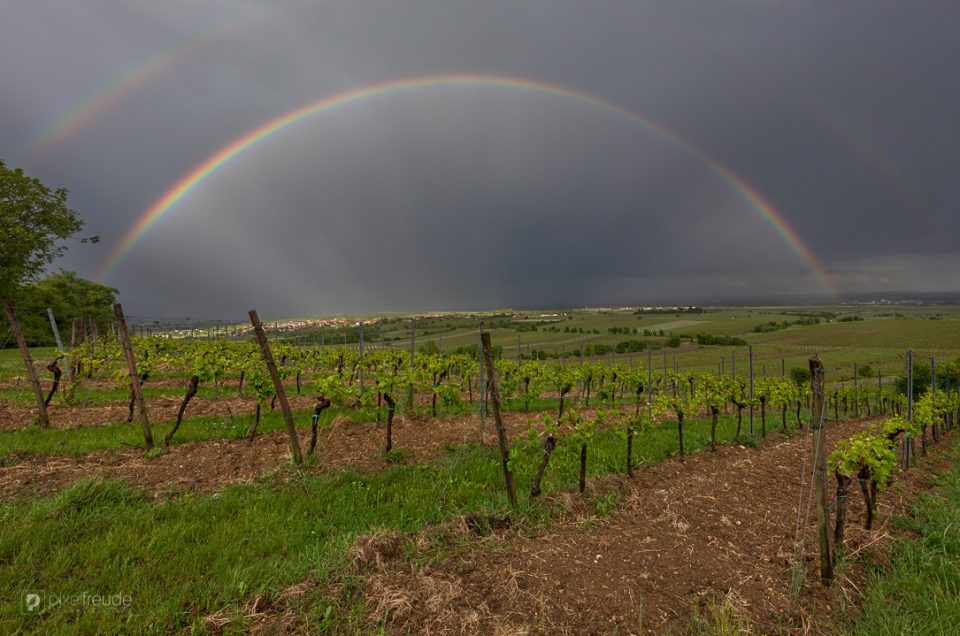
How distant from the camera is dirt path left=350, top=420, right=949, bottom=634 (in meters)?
3.22

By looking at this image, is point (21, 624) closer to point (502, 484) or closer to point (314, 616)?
point (314, 616)

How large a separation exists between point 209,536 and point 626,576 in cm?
461

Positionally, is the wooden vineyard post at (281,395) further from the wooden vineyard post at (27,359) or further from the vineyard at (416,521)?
the wooden vineyard post at (27,359)

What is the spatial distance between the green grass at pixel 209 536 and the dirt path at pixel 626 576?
0.54 meters

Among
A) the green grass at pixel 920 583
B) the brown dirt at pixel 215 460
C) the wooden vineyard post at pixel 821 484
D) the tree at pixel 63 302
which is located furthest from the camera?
the tree at pixel 63 302

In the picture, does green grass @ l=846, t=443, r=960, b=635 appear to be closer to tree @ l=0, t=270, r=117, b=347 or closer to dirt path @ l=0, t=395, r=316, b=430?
dirt path @ l=0, t=395, r=316, b=430

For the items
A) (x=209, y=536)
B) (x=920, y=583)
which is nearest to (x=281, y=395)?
(x=209, y=536)

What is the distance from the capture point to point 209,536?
13.9 ft

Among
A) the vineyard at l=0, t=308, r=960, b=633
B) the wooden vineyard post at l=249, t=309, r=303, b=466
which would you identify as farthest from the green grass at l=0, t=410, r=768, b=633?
the wooden vineyard post at l=249, t=309, r=303, b=466

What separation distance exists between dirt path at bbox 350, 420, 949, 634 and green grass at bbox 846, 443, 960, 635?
309 millimetres

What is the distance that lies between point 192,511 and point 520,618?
4.33 meters

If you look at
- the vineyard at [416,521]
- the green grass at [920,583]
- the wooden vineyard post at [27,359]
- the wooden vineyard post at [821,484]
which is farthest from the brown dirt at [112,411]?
the green grass at [920,583]

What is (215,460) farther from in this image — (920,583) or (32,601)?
(920,583)

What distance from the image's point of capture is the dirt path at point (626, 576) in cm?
322
